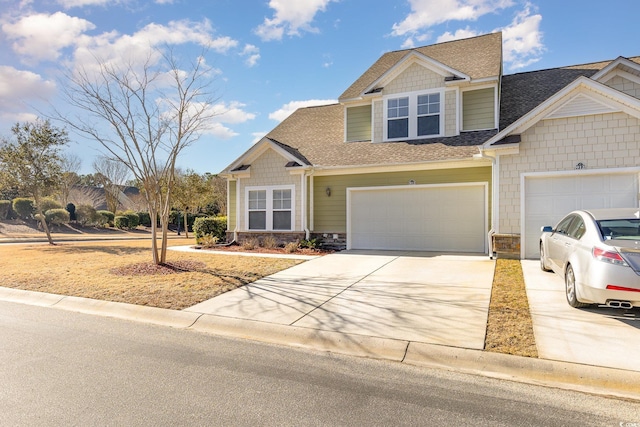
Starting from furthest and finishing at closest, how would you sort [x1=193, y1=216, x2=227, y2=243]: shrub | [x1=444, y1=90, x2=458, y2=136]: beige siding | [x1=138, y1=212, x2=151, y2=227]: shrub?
[x1=138, y1=212, x2=151, y2=227]: shrub → [x1=193, y1=216, x2=227, y2=243]: shrub → [x1=444, y1=90, x2=458, y2=136]: beige siding

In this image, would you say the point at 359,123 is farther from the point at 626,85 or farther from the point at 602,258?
the point at 602,258

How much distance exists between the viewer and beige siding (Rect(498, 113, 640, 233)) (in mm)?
9336

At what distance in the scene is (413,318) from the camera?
5.50 m

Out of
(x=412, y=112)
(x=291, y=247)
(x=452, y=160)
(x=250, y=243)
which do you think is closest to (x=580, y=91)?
(x=452, y=160)

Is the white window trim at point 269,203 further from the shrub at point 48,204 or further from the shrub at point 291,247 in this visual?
the shrub at point 48,204

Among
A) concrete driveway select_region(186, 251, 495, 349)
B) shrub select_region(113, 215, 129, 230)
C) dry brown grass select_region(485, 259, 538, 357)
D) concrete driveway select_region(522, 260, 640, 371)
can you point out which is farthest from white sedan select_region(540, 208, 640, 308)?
shrub select_region(113, 215, 129, 230)

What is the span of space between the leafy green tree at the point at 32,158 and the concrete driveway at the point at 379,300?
1541cm

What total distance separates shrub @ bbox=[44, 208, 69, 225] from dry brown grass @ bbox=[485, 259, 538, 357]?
32.9 m

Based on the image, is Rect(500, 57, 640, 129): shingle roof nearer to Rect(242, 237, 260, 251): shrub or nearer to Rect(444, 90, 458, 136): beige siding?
Rect(444, 90, 458, 136): beige siding

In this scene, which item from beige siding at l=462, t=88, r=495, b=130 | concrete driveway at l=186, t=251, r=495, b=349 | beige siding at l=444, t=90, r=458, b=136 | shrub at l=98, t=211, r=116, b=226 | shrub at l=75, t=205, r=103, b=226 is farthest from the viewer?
shrub at l=98, t=211, r=116, b=226

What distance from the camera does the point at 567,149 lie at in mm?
9766

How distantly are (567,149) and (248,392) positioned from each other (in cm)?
1015

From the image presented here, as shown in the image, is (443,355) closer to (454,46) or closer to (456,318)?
(456,318)

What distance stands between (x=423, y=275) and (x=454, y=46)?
11.7m
